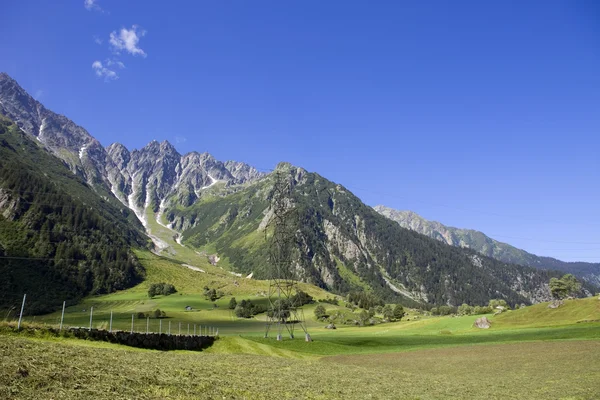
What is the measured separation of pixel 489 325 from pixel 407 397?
107598 mm

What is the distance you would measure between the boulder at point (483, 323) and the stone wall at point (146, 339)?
321 feet

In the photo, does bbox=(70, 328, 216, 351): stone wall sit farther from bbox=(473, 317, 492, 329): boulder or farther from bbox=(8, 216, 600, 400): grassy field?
bbox=(473, 317, 492, 329): boulder

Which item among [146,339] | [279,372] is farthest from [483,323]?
[146,339]

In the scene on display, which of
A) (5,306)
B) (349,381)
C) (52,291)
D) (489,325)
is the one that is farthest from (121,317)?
(349,381)

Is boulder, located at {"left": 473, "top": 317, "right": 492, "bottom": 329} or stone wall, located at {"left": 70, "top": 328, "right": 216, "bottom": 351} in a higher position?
stone wall, located at {"left": 70, "top": 328, "right": 216, "bottom": 351}

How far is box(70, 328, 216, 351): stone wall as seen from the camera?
31.6 metres

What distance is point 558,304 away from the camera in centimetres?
11956

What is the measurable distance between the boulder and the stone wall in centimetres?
9772

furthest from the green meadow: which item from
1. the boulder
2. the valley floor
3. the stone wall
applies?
the boulder

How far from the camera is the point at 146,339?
3812 centimetres

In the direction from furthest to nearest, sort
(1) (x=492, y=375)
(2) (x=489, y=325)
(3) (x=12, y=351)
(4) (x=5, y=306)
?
1. (4) (x=5, y=306)
2. (2) (x=489, y=325)
3. (1) (x=492, y=375)
4. (3) (x=12, y=351)

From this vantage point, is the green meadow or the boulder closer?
the green meadow

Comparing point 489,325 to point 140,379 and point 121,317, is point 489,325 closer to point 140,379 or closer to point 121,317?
point 140,379

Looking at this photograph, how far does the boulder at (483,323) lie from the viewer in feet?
386
